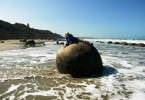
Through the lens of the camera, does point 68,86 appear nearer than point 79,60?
Yes

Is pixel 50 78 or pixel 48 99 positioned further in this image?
pixel 50 78

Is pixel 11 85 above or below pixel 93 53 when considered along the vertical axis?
below

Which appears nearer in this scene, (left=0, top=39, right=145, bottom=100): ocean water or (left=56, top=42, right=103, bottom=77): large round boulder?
(left=0, top=39, right=145, bottom=100): ocean water

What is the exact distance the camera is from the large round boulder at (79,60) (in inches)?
293

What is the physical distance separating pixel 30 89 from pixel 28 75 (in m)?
1.88

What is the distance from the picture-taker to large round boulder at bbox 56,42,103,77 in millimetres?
7434

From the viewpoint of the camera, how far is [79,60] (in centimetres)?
740

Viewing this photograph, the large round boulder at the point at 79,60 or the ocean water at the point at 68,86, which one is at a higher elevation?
the large round boulder at the point at 79,60

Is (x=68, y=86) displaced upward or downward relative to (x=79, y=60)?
downward

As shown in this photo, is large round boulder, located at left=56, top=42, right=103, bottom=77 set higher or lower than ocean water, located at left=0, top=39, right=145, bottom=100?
higher

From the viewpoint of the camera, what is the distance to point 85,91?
5.84 metres

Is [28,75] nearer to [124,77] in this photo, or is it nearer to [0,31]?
[124,77]

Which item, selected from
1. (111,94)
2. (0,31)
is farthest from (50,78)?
(0,31)

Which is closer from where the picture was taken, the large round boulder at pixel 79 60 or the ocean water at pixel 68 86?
the ocean water at pixel 68 86
